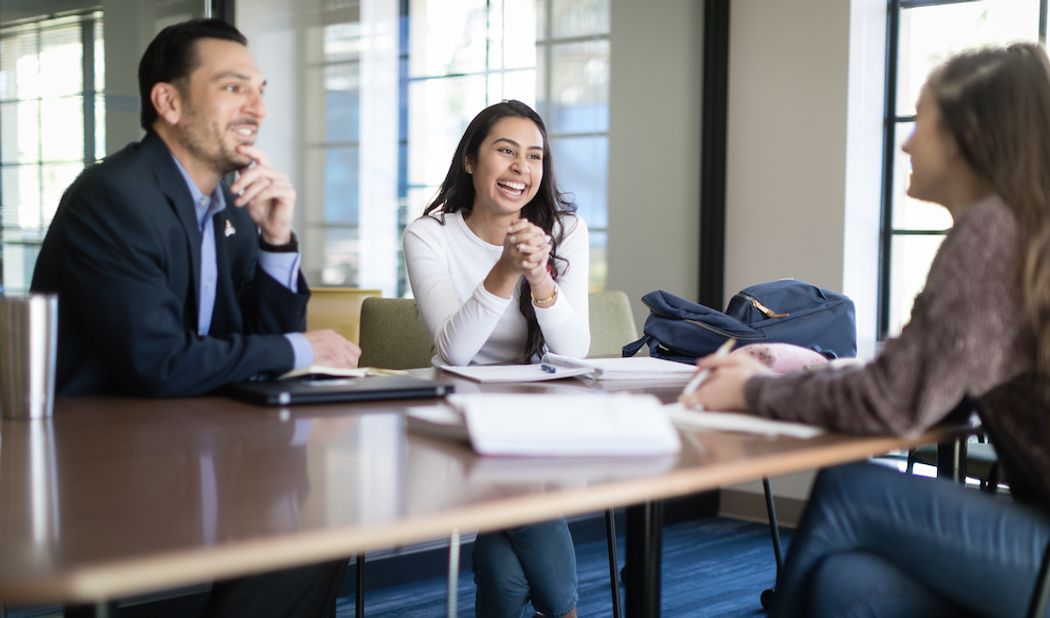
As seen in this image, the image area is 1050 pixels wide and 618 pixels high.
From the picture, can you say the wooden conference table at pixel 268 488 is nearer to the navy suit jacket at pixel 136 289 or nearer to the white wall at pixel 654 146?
the navy suit jacket at pixel 136 289

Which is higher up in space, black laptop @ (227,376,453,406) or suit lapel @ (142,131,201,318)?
suit lapel @ (142,131,201,318)

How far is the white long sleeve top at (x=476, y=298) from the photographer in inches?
87.7

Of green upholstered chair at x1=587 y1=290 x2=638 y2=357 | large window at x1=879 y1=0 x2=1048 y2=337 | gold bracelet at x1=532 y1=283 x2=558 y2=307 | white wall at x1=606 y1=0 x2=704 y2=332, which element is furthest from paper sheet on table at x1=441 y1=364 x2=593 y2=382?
large window at x1=879 y1=0 x2=1048 y2=337

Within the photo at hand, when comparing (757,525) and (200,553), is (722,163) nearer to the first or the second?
(757,525)

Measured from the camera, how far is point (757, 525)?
3883 mm

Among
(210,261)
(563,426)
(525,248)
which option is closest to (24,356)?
(210,261)

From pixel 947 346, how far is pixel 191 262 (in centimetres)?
119

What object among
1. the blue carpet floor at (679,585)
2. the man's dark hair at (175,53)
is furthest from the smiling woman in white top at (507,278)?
the blue carpet floor at (679,585)

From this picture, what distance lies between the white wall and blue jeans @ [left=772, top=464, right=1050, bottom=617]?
2475 mm

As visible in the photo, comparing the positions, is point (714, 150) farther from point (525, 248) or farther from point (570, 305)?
point (525, 248)

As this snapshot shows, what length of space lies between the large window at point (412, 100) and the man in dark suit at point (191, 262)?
1.87m

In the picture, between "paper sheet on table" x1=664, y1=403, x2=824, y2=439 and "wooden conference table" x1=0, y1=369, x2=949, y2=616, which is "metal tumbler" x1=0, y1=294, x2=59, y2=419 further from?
"paper sheet on table" x1=664, y1=403, x2=824, y2=439

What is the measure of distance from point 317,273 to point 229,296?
2011 millimetres

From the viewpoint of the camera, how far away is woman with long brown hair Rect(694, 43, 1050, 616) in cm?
128
